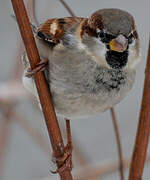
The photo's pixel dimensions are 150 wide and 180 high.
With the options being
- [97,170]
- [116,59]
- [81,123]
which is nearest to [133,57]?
[116,59]

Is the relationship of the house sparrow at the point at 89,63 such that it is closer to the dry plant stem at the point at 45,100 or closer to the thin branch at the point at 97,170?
the dry plant stem at the point at 45,100

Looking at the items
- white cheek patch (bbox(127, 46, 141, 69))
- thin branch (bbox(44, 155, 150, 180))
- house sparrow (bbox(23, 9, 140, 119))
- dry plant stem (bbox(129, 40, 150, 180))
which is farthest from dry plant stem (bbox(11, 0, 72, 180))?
thin branch (bbox(44, 155, 150, 180))

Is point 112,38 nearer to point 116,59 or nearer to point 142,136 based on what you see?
point 116,59

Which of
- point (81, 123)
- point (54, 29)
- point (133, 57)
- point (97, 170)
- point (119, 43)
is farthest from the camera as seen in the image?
point (81, 123)

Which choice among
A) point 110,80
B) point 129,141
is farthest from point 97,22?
point 129,141

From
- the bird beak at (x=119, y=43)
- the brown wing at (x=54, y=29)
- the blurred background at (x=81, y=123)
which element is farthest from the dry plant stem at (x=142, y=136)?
the blurred background at (x=81, y=123)

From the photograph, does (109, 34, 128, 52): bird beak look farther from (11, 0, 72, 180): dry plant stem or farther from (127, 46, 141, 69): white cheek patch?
(11, 0, 72, 180): dry plant stem

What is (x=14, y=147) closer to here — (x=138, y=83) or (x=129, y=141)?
(x=129, y=141)

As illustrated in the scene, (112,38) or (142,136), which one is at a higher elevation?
(112,38)
